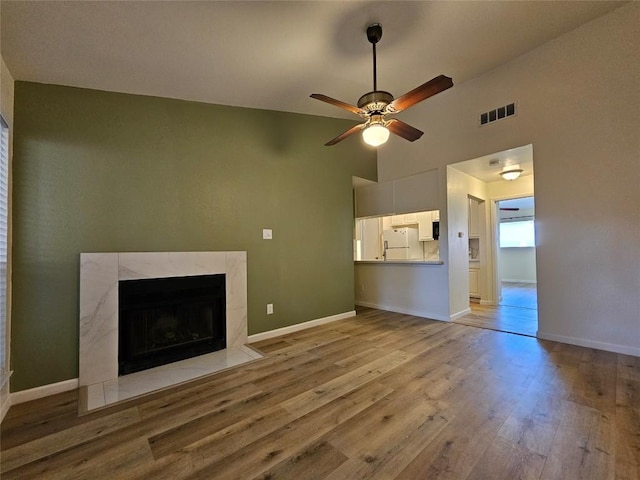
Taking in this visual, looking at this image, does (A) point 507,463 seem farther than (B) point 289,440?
No

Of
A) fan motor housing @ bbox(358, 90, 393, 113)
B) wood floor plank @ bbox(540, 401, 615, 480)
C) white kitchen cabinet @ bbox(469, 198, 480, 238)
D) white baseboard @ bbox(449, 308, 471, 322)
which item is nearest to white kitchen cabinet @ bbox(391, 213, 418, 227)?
white kitchen cabinet @ bbox(469, 198, 480, 238)

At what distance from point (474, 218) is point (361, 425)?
524cm

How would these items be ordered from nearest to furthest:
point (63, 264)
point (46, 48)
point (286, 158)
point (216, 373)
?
point (46, 48), point (63, 264), point (216, 373), point (286, 158)

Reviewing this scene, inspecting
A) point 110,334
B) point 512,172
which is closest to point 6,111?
point 110,334

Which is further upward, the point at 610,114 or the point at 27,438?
the point at 610,114

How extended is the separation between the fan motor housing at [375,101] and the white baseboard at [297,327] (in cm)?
284

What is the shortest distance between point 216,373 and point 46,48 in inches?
116

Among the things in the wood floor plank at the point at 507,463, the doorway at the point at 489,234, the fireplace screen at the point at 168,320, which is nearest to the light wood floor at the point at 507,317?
the doorway at the point at 489,234

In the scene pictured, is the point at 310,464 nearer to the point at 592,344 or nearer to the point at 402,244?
the point at 592,344

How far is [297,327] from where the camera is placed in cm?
380

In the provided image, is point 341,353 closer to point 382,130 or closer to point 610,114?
point 382,130

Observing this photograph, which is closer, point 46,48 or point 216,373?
point 46,48

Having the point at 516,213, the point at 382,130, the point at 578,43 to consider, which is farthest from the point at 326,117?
the point at 516,213

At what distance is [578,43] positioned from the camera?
119 inches
